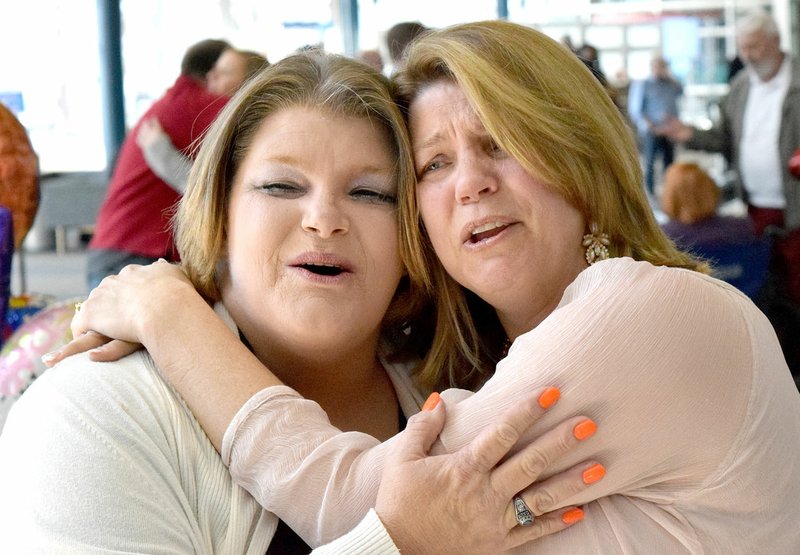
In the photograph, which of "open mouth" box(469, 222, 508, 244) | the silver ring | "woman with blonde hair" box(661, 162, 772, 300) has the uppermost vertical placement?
"open mouth" box(469, 222, 508, 244)

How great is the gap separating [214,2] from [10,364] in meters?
9.02

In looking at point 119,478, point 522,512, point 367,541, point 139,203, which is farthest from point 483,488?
point 139,203

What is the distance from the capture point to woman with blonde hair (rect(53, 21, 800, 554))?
1321 mm

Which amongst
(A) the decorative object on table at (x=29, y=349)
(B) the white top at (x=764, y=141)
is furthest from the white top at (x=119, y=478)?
(B) the white top at (x=764, y=141)

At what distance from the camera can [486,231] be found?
1700 millimetres

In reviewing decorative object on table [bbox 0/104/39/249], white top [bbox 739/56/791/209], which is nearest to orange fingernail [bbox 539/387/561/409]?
decorative object on table [bbox 0/104/39/249]

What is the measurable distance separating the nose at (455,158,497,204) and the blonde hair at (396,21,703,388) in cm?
5

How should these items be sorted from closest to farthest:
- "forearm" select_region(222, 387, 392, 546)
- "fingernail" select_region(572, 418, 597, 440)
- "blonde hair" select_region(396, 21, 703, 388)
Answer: "fingernail" select_region(572, 418, 597, 440) → "forearm" select_region(222, 387, 392, 546) → "blonde hair" select_region(396, 21, 703, 388)

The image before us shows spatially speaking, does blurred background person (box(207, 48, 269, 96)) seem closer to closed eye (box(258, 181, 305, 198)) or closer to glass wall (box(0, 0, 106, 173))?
closed eye (box(258, 181, 305, 198))

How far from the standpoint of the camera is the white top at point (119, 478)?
1.32 m

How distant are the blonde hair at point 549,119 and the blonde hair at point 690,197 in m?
2.51

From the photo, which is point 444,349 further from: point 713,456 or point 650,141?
point 650,141

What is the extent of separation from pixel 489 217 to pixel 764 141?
4.15 meters

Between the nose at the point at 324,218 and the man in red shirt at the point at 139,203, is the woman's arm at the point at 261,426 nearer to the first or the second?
the nose at the point at 324,218
